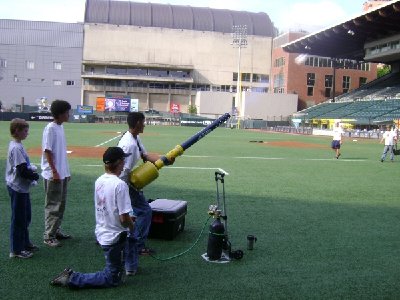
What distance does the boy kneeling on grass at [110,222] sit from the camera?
486cm

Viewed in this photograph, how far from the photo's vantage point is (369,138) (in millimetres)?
44625

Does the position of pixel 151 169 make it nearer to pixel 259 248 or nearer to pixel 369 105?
pixel 259 248

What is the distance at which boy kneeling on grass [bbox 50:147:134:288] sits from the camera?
4855 mm

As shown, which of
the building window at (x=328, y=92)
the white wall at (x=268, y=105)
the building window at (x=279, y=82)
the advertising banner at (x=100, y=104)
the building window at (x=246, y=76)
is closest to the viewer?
the advertising banner at (x=100, y=104)

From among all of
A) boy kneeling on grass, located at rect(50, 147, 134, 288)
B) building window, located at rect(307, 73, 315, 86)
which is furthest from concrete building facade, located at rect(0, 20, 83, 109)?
boy kneeling on grass, located at rect(50, 147, 134, 288)

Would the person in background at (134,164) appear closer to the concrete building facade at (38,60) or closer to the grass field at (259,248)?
the grass field at (259,248)

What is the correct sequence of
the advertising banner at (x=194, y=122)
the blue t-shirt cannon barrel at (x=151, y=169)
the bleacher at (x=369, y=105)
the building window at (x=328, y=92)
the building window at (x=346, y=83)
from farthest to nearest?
the building window at (x=346, y=83) < the building window at (x=328, y=92) < the advertising banner at (x=194, y=122) < the bleacher at (x=369, y=105) < the blue t-shirt cannon barrel at (x=151, y=169)

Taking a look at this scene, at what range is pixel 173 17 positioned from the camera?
92.2 m

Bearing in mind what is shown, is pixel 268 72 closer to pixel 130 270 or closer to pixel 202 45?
pixel 202 45

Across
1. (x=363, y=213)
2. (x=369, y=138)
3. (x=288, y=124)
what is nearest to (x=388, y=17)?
(x=369, y=138)

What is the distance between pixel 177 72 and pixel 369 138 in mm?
51975

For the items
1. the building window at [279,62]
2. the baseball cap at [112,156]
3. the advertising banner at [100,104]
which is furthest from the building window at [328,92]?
the baseball cap at [112,156]

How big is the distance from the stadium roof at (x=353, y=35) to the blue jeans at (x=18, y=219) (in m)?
46.3

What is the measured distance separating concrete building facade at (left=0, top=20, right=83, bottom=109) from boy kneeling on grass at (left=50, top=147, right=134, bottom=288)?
3440 inches
